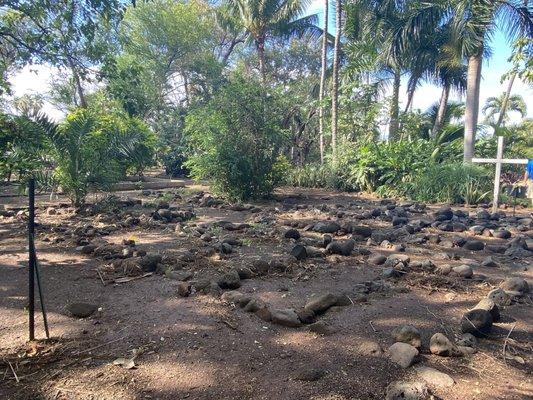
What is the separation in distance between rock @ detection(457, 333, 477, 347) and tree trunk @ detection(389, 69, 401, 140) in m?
14.4

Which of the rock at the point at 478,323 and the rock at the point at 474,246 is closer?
the rock at the point at 478,323

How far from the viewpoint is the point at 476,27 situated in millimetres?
12594

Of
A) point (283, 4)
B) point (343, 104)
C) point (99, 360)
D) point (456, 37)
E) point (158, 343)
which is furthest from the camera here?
point (283, 4)

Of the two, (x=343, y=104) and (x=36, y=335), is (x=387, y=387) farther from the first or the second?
(x=343, y=104)

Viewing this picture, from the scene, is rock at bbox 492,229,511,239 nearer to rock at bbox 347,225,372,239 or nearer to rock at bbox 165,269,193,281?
rock at bbox 347,225,372,239

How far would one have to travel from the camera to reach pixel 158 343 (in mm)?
2797

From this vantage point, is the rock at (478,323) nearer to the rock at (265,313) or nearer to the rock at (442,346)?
the rock at (442,346)

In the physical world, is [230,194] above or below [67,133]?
below

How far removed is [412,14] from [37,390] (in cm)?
1538

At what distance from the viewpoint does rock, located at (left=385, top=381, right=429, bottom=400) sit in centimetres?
219

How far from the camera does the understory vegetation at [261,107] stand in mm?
6555

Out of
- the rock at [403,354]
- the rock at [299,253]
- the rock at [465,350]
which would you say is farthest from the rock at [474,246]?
the rock at [403,354]

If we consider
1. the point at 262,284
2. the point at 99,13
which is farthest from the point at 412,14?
the point at 262,284

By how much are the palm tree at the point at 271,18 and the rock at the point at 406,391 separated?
17.9 metres
